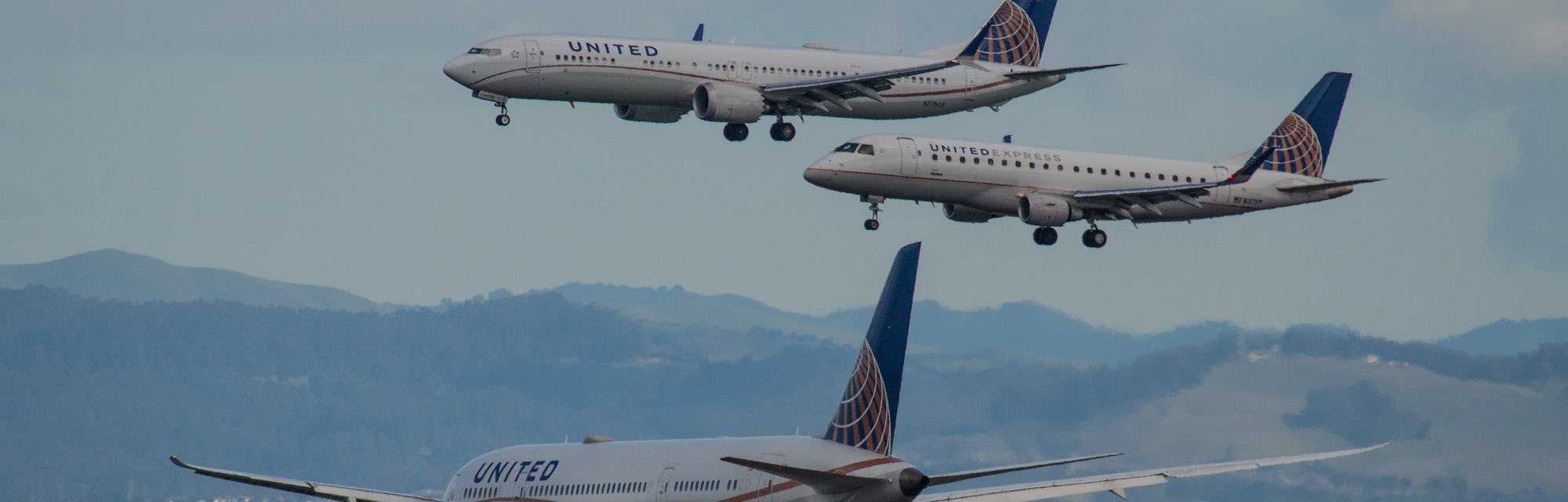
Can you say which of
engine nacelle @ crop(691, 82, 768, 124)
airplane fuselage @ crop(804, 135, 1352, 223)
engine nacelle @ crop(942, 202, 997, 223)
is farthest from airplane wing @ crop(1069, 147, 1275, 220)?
engine nacelle @ crop(691, 82, 768, 124)

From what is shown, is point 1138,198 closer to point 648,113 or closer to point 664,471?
point 648,113

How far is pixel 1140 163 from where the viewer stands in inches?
3647

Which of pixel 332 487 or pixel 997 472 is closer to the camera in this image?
pixel 997 472

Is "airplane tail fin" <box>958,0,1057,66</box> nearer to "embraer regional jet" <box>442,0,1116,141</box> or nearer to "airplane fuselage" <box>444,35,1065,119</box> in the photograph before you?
"embraer regional jet" <box>442,0,1116,141</box>

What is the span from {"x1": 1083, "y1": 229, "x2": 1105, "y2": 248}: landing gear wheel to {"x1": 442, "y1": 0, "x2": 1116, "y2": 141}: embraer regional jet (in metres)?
6.14

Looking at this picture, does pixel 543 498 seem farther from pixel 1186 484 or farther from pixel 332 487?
pixel 1186 484

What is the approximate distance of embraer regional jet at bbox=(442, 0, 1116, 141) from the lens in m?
85.7

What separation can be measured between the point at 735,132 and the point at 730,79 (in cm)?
205

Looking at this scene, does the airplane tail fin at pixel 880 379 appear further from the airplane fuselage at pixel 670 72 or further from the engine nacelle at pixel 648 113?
the engine nacelle at pixel 648 113

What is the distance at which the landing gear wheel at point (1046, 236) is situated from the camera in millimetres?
88938

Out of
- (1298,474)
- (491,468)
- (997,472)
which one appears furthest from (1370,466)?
(997,472)

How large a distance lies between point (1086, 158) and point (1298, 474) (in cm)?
10075

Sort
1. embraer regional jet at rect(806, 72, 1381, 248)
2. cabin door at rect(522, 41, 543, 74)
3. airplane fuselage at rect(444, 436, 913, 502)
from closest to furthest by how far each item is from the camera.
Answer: airplane fuselage at rect(444, 436, 913, 502), embraer regional jet at rect(806, 72, 1381, 248), cabin door at rect(522, 41, 543, 74)

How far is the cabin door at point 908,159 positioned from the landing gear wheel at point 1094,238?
7543 mm
